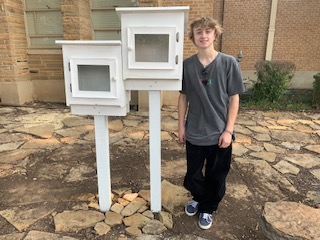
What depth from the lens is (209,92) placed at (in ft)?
6.93

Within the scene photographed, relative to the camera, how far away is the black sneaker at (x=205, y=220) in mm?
2365

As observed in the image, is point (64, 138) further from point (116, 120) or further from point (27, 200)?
point (27, 200)

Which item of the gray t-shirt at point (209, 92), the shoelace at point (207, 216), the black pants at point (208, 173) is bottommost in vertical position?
the shoelace at point (207, 216)

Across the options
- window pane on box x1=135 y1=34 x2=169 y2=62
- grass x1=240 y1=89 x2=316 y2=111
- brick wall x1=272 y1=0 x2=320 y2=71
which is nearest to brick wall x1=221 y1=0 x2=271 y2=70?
brick wall x1=272 y1=0 x2=320 y2=71

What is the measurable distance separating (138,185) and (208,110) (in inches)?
52.9

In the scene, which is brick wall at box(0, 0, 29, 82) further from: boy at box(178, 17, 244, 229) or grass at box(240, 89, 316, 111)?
boy at box(178, 17, 244, 229)

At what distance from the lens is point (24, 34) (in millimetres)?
6852

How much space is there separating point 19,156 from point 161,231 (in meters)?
2.40

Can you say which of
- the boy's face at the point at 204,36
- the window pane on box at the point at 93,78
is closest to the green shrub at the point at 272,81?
the boy's face at the point at 204,36

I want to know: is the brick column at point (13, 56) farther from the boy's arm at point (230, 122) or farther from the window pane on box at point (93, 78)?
the boy's arm at point (230, 122)

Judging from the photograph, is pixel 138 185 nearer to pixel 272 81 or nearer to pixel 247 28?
pixel 272 81

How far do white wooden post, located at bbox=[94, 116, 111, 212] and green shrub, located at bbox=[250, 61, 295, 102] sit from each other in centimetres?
596

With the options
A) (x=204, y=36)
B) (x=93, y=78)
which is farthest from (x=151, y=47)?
(x=93, y=78)

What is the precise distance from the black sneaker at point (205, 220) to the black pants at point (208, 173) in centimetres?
3
